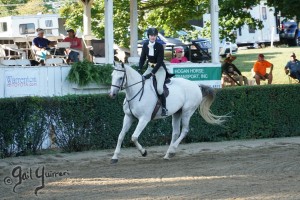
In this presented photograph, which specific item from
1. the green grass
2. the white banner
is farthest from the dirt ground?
the green grass

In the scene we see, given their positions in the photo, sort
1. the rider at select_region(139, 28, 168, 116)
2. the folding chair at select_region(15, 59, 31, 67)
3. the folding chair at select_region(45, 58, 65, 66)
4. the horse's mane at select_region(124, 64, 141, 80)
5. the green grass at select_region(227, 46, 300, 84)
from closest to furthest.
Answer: the horse's mane at select_region(124, 64, 141, 80), the rider at select_region(139, 28, 168, 116), the folding chair at select_region(15, 59, 31, 67), the folding chair at select_region(45, 58, 65, 66), the green grass at select_region(227, 46, 300, 84)

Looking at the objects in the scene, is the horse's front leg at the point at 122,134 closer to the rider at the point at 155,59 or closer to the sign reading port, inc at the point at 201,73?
the rider at the point at 155,59

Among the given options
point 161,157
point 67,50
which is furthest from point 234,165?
point 67,50

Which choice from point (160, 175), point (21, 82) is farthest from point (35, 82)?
point (160, 175)

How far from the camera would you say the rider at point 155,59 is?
1579 cm

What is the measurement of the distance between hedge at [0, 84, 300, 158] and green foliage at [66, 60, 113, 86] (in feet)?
6.09

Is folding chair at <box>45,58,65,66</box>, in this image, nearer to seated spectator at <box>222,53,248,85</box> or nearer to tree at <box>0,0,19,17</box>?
seated spectator at <box>222,53,248,85</box>

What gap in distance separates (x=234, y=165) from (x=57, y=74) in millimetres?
6625

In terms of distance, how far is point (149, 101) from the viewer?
51.8 feet

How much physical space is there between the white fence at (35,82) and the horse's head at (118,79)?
445cm

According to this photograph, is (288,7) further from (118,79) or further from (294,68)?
(118,79)

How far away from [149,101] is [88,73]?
4439 millimetres

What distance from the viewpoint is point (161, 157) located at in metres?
16.5

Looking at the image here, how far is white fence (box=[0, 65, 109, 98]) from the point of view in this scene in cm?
1883
